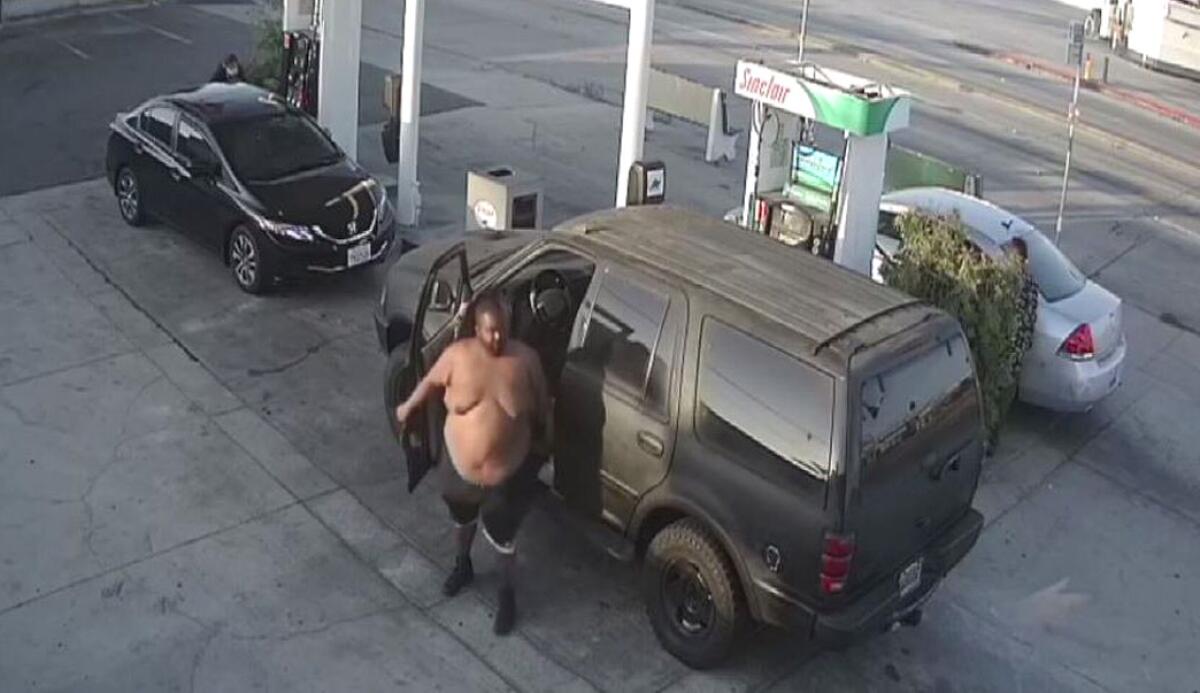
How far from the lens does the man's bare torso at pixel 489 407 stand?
7402 millimetres

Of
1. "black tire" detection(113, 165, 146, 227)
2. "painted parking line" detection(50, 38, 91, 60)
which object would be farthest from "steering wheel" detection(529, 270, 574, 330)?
"painted parking line" detection(50, 38, 91, 60)

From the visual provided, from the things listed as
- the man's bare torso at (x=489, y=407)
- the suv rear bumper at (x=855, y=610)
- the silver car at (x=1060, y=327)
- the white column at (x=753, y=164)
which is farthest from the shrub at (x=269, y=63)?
the suv rear bumper at (x=855, y=610)

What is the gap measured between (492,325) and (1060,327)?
541cm

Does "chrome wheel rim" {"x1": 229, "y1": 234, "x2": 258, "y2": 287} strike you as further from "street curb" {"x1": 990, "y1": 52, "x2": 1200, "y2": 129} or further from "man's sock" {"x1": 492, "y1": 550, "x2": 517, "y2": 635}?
"street curb" {"x1": 990, "y1": 52, "x2": 1200, "y2": 129}

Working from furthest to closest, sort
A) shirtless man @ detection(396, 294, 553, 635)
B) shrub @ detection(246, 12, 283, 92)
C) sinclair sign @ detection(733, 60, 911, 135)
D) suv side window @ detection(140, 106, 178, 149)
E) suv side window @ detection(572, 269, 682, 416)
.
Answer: shrub @ detection(246, 12, 283, 92) → suv side window @ detection(140, 106, 178, 149) → sinclair sign @ detection(733, 60, 911, 135) → suv side window @ detection(572, 269, 682, 416) → shirtless man @ detection(396, 294, 553, 635)

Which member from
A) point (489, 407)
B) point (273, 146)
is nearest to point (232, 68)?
point (273, 146)

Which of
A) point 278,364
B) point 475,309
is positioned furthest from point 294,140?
point 475,309

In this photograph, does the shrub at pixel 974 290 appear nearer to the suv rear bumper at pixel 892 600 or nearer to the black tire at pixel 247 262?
the suv rear bumper at pixel 892 600

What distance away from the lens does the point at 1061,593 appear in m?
8.87

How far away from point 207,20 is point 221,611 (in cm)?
1856

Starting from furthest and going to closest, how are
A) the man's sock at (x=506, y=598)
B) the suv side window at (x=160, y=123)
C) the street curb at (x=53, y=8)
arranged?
1. the street curb at (x=53, y=8)
2. the suv side window at (x=160, y=123)
3. the man's sock at (x=506, y=598)

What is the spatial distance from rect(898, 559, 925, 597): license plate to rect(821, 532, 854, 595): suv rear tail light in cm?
54

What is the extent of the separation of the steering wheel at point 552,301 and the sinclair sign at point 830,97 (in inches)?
145

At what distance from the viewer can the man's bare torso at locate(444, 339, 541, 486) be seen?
7.40 m
